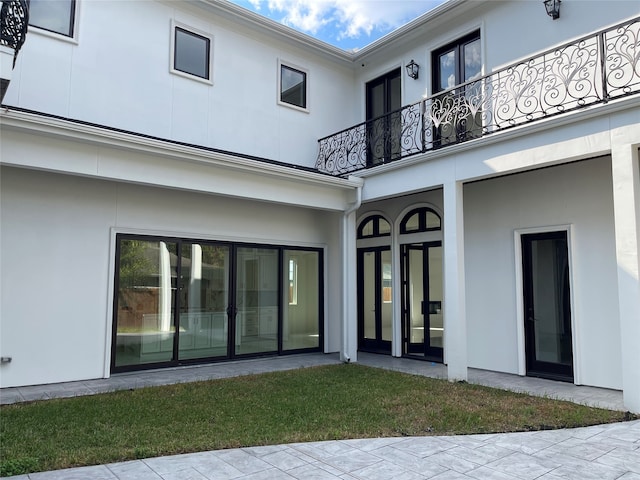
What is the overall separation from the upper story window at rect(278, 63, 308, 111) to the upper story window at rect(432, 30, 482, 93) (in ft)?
9.65

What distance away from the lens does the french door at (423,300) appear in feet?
32.3

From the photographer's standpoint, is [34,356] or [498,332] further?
[498,332]

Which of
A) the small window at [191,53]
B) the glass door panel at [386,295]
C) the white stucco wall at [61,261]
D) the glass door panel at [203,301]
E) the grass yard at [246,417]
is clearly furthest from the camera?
the glass door panel at [386,295]

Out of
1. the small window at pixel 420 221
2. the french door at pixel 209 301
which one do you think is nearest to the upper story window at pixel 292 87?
the french door at pixel 209 301

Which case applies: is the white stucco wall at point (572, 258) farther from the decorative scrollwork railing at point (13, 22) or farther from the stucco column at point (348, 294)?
the decorative scrollwork railing at point (13, 22)

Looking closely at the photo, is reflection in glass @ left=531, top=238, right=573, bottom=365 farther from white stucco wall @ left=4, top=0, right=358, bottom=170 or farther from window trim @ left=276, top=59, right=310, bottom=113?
window trim @ left=276, top=59, right=310, bottom=113

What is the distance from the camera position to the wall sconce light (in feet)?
33.5

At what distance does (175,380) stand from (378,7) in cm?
876

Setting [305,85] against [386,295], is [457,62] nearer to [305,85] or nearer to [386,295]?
[305,85]

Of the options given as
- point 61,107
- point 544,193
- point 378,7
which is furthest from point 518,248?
point 61,107

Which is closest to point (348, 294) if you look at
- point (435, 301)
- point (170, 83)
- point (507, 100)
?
point (435, 301)

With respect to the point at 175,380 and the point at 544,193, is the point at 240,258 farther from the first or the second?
the point at 544,193

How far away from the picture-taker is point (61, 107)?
7664 millimetres

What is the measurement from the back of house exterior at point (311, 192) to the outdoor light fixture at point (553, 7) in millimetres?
110
